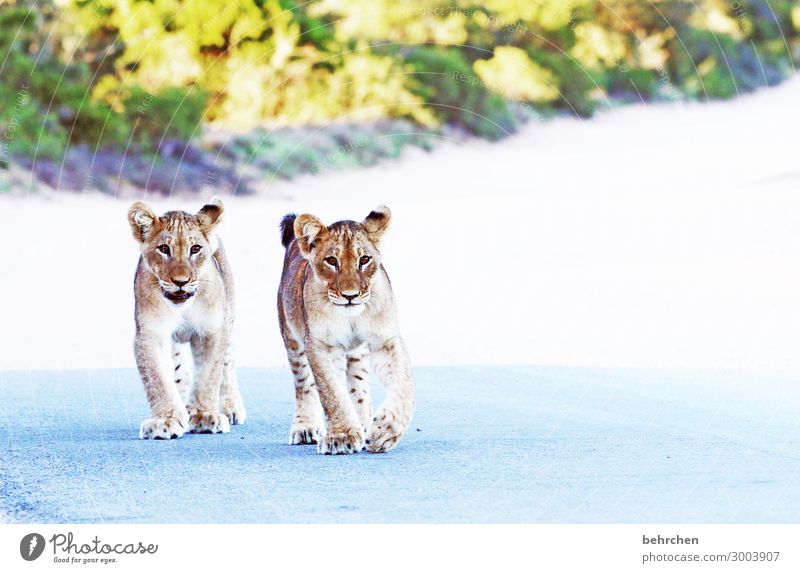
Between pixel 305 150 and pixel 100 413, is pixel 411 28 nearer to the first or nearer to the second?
pixel 305 150

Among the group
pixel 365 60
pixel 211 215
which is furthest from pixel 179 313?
pixel 365 60

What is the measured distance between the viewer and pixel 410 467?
7238mm

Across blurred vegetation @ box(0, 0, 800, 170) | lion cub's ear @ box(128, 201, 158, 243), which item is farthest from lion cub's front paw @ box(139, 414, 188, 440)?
blurred vegetation @ box(0, 0, 800, 170)

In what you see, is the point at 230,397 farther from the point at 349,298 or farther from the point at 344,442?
the point at 349,298

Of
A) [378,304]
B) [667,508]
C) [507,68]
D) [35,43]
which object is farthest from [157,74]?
[667,508]

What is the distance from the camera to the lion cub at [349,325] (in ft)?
24.5

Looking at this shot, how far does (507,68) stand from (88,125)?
173 inches

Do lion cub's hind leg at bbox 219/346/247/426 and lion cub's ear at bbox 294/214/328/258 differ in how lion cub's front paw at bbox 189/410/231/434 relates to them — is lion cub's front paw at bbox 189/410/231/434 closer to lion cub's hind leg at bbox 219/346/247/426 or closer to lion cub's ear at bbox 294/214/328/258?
lion cub's hind leg at bbox 219/346/247/426

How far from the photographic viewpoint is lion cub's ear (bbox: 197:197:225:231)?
27.2 ft

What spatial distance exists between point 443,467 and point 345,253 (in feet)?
3.60

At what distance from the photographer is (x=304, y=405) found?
8.16 m

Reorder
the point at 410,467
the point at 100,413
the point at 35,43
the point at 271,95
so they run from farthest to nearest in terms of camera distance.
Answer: the point at 35,43 < the point at 271,95 < the point at 100,413 < the point at 410,467

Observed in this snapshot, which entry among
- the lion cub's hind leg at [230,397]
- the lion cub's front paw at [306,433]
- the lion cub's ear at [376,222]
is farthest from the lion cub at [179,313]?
the lion cub's ear at [376,222]

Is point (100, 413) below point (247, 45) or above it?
below
